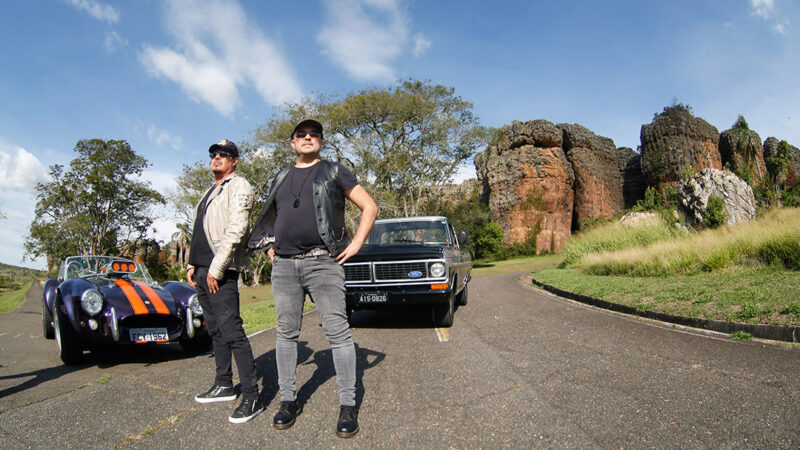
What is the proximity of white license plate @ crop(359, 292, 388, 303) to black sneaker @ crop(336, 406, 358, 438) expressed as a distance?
3382mm

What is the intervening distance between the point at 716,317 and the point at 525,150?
33.5 meters

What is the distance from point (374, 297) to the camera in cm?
619

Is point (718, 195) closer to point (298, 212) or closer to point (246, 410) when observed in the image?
point (298, 212)

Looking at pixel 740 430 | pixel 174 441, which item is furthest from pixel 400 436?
pixel 740 430

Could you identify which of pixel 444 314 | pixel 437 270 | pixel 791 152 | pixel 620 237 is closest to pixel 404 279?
pixel 437 270

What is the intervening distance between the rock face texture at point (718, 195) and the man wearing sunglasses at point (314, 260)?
15.6m

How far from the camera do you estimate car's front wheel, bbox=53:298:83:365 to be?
15.4ft

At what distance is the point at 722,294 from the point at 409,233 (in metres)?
5.10

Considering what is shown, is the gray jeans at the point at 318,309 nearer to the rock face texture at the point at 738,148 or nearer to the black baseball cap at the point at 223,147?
the black baseball cap at the point at 223,147

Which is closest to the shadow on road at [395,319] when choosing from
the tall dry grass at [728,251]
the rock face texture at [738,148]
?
the tall dry grass at [728,251]

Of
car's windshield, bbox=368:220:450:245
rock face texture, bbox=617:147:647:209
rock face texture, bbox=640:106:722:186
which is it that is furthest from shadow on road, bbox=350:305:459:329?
rock face texture, bbox=617:147:647:209

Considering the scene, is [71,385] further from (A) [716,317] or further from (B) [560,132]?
(B) [560,132]

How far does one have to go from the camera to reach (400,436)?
2.61m

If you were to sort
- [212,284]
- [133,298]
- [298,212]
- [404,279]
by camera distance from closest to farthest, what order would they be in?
[298,212]
[212,284]
[133,298]
[404,279]
